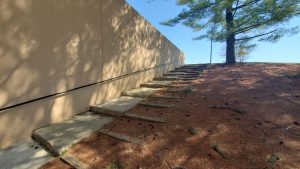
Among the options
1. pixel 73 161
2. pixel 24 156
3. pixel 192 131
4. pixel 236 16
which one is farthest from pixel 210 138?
pixel 236 16

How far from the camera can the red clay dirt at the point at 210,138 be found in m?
2.53

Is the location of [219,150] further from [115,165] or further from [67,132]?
[67,132]

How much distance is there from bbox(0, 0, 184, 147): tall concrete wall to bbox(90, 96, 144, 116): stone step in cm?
20

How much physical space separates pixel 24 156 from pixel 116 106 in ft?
6.35

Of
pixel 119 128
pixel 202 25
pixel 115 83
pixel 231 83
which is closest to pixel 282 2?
pixel 202 25

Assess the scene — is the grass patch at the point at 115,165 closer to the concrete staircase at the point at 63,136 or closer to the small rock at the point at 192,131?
the concrete staircase at the point at 63,136

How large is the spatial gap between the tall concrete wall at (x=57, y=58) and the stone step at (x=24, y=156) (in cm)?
18

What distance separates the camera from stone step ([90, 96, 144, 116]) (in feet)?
13.8

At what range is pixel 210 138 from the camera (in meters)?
2.94

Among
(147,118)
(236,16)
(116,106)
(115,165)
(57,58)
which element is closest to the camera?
(115,165)

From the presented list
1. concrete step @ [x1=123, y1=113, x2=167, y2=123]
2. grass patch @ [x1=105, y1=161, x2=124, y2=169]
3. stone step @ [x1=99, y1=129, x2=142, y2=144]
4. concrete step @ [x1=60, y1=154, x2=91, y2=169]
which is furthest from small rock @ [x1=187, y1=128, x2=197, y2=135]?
concrete step @ [x1=60, y1=154, x2=91, y2=169]

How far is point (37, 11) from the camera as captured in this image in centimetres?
329

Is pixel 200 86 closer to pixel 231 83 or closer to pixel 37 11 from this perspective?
pixel 231 83

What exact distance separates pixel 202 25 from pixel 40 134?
8.99 meters
